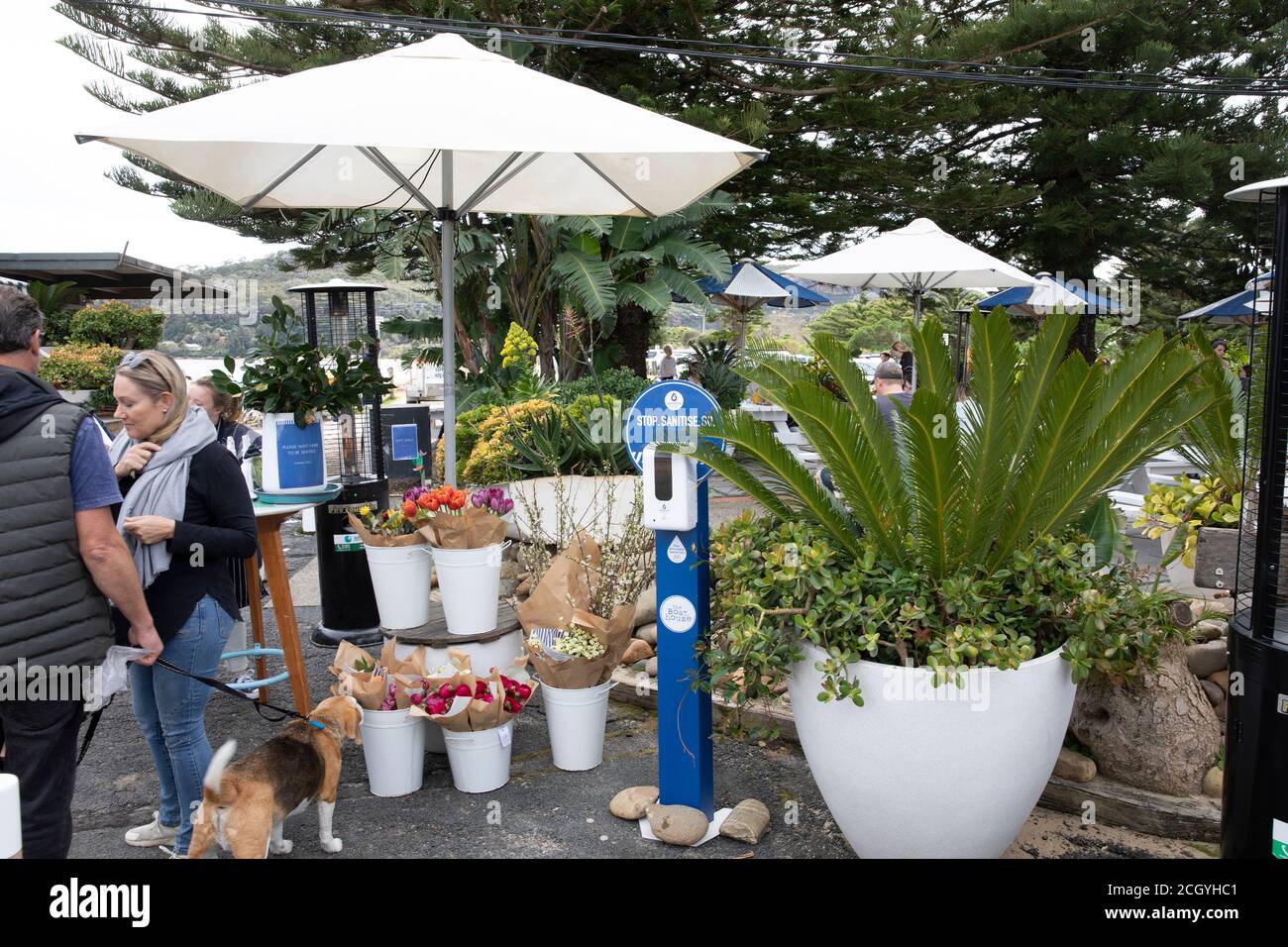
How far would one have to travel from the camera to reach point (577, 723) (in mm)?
3824

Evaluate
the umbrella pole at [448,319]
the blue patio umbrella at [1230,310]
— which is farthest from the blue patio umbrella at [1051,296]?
the umbrella pole at [448,319]

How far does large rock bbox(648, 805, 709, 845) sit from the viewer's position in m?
3.23

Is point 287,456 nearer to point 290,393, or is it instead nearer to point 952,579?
point 290,393

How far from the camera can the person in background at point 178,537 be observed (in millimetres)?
3014

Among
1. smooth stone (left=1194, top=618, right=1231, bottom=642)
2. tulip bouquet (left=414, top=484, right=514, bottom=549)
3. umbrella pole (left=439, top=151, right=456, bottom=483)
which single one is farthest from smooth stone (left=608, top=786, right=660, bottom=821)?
smooth stone (left=1194, top=618, right=1231, bottom=642)

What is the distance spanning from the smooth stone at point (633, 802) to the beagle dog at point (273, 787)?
954 mm

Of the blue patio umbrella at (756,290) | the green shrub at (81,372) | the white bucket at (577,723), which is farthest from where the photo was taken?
the blue patio umbrella at (756,290)

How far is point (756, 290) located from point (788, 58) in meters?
4.96

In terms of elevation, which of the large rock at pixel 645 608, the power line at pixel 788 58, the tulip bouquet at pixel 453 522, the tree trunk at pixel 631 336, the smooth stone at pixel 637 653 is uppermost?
the power line at pixel 788 58

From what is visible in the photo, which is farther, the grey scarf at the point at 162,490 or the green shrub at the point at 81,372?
the green shrub at the point at 81,372

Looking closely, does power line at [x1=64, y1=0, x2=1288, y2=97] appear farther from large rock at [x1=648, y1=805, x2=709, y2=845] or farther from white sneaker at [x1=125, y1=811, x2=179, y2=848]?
large rock at [x1=648, y1=805, x2=709, y2=845]

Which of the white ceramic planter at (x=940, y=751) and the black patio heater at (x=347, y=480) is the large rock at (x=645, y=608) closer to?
the black patio heater at (x=347, y=480)
